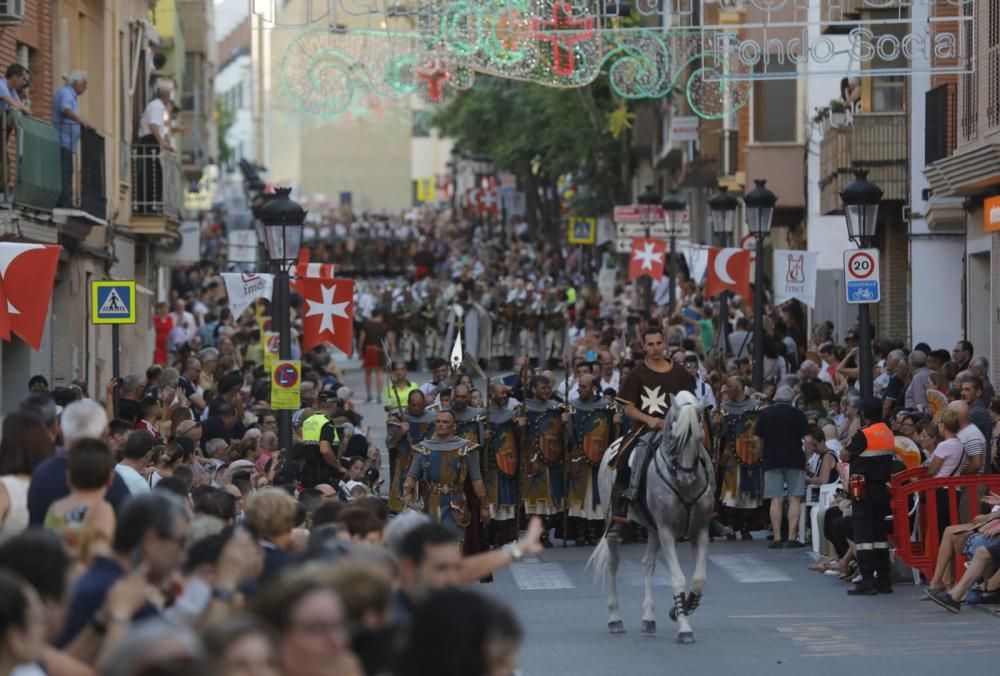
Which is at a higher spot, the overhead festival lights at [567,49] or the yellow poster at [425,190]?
the yellow poster at [425,190]

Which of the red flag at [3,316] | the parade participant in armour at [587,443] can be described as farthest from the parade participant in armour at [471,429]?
the red flag at [3,316]

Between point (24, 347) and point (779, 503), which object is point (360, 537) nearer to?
point (779, 503)

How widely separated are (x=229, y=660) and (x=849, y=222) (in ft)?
61.2

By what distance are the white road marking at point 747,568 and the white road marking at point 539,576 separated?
1.53 m

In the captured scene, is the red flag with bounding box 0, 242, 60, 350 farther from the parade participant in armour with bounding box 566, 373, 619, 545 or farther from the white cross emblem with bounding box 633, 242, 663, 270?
the white cross emblem with bounding box 633, 242, 663, 270

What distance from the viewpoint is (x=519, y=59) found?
29906mm

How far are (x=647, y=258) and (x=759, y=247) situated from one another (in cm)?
1065

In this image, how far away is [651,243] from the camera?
39.6 m

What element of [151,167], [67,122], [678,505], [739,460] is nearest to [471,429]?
[739,460]

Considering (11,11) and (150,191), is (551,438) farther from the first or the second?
(150,191)

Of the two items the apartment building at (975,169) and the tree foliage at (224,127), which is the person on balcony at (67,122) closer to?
the apartment building at (975,169)

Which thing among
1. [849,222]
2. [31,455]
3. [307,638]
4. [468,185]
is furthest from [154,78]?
[468,185]

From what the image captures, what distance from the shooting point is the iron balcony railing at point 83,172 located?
2789 centimetres

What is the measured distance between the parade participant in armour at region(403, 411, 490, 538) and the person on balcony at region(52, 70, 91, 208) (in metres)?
8.63
